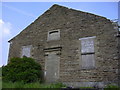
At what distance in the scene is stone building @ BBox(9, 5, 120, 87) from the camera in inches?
386

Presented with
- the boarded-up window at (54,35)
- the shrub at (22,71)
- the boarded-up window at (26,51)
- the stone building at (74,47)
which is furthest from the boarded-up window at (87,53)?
the boarded-up window at (26,51)

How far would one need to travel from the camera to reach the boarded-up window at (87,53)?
10.3 meters

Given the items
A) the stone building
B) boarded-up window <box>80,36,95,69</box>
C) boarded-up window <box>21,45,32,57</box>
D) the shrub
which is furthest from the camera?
boarded-up window <box>21,45,32,57</box>

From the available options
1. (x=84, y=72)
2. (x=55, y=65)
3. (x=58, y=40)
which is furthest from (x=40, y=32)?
(x=84, y=72)

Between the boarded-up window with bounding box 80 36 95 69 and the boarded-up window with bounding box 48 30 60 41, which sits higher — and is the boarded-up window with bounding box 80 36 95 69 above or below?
below

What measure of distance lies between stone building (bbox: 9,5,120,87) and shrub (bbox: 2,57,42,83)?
0.72m

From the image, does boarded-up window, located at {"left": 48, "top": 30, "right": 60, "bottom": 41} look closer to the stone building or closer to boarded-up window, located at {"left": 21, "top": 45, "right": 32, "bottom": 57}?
the stone building

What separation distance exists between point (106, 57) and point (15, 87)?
19.8 feet

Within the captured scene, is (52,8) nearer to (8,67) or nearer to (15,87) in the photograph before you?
(8,67)

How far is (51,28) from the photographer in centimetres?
1292

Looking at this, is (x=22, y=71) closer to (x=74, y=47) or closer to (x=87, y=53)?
(x=74, y=47)

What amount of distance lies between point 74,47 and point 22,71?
14.6 feet

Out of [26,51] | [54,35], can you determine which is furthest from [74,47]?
[26,51]

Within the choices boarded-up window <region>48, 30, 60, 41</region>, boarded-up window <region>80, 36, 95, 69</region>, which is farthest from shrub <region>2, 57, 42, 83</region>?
boarded-up window <region>80, 36, 95, 69</region>
